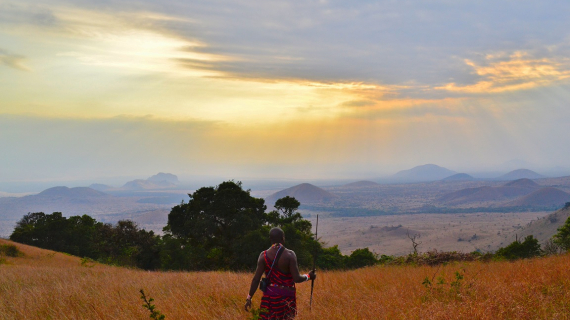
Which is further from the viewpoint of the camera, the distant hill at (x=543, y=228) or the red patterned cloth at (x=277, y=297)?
the distant hill at (x=543, y=228)

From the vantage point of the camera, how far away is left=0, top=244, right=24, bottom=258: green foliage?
31109mm

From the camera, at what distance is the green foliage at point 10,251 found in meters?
31.1

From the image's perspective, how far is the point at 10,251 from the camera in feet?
104

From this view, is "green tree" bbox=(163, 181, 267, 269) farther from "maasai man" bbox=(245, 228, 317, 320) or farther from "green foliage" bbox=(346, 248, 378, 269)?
"maasai man" bbox=(245, 228, 317, 320)

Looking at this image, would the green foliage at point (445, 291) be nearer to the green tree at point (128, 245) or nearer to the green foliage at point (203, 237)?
the green foliage at point (203, 237)

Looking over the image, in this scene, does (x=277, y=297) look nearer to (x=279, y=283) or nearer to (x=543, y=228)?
(x=279, y=283)

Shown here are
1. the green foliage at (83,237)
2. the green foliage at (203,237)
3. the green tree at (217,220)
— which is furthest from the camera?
the green foliage at (83,237)

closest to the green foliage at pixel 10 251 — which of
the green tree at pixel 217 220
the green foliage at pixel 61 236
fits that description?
the green tree at pixel 217 220

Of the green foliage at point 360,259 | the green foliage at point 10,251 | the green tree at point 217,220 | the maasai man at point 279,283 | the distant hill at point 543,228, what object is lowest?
the distant hill at point 543,228

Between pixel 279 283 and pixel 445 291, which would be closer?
pixel 279 283

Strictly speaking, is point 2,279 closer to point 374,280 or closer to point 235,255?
point 374,280

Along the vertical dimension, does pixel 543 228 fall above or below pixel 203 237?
below

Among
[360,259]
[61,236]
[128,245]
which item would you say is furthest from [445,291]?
[61,236]

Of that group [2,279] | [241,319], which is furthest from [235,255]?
[241,319]
